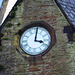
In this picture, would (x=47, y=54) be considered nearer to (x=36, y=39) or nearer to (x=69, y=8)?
(x=36, y=39)

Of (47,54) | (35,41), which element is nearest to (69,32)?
(47,54)

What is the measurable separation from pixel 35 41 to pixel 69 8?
172 centimetres

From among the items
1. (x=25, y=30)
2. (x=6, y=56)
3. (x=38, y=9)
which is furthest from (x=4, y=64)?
(x=38, y=9)

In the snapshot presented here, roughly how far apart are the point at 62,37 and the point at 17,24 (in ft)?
4.76

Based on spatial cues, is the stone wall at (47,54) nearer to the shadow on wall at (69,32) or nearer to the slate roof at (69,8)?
the shadow on wall at (69,32)

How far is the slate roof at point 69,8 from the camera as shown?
41.9 ft

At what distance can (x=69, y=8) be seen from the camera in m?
13.2

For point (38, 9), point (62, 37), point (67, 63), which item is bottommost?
point (67, 63)

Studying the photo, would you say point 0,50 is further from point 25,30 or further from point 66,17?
point 66,17

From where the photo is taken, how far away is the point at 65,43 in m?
12.4

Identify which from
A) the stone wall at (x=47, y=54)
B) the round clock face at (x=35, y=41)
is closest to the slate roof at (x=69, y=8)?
the stone wall at (x=47, y=54)

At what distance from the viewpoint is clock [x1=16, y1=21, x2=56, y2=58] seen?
12.2 metres

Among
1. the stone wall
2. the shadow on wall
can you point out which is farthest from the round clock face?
the shadow on wall

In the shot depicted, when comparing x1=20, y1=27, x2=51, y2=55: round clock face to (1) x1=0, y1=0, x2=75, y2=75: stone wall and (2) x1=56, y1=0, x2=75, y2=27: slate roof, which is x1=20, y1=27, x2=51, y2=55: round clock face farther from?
(2) x1=56, y1=0, x2=75, y2=27: slate roof
